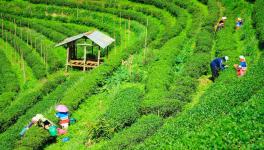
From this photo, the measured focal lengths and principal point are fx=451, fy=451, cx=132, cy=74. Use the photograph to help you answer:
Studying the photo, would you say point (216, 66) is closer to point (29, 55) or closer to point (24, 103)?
point (24, 103)

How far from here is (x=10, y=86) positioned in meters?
32.8

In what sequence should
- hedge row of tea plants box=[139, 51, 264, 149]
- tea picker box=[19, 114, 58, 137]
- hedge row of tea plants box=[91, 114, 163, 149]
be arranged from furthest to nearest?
tea picker box=[19, 114, 58, 137] < hedge row of tea plants box=[91, 114, 163, 149] < hedge row of tea plants box=[139, 51, 264, 149]

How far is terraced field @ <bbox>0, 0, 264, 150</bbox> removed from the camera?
60.4 ft

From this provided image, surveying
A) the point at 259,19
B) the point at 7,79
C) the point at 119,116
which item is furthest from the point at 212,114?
the point at 7,79

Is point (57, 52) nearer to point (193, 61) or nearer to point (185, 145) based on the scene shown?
point (193, 61)

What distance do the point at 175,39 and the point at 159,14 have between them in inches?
477

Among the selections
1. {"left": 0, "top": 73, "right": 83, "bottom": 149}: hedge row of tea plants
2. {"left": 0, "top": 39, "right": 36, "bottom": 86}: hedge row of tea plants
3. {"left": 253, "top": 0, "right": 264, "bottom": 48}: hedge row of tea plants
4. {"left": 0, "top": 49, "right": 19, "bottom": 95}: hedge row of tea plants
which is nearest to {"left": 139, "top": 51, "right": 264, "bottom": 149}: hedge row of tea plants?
{"left": 0, "top": 73, "right": 83, "bottom": 149}: hedge row of tea plants

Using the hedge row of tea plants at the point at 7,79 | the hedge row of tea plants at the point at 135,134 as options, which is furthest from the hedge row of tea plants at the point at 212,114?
the hedge row of tea plants at the point at 7,79

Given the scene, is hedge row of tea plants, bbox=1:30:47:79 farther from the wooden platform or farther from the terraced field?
the wooden platform

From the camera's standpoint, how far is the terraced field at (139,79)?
18.4 meters

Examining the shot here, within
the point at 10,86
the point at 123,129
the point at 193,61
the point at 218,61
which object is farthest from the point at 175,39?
the point at 123,129

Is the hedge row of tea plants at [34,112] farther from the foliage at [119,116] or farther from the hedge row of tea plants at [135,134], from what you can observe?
the hedge row of tea plants at [135,134]

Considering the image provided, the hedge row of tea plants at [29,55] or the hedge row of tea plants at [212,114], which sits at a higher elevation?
the hedge row of tea plants at [212,114]

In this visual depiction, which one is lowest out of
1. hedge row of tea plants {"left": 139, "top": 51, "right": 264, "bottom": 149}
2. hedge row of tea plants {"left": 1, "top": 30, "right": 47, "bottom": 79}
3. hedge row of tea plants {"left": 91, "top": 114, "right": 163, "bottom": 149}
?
hedge row of tea plants {"left": 1, "top": 30, "right": 47, "bottom": 79}
